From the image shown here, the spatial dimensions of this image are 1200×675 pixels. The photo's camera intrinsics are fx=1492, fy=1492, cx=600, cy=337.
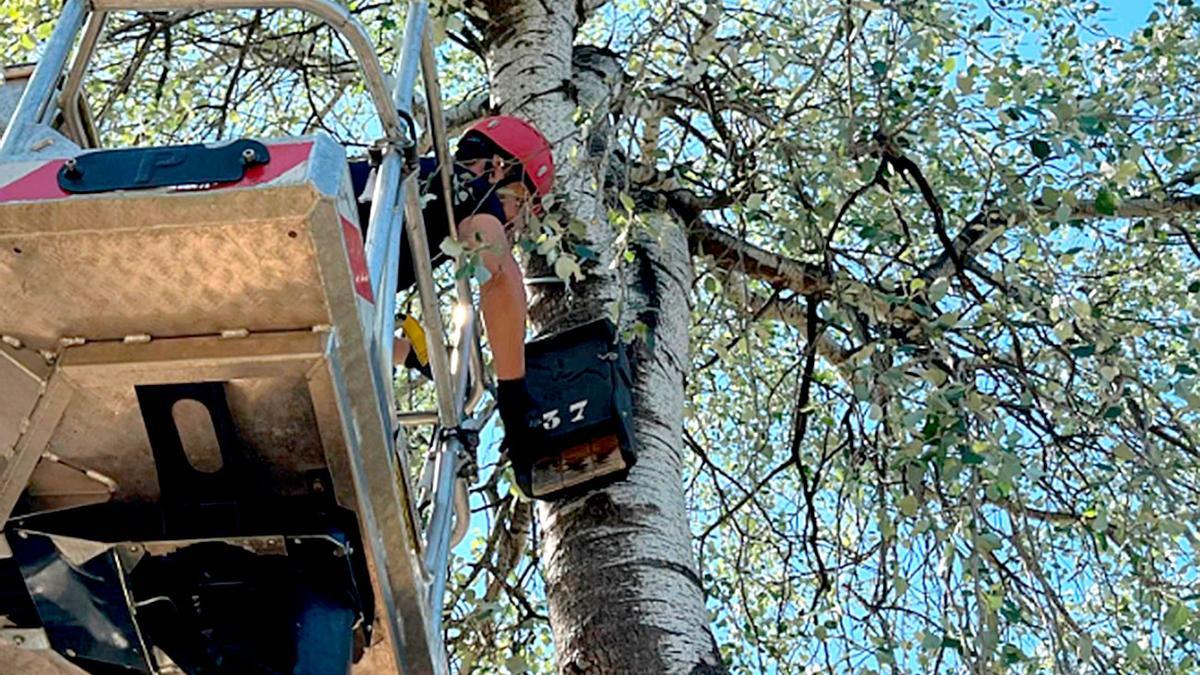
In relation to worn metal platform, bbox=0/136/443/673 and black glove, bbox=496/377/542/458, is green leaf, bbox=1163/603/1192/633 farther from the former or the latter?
worn metal platform, bbox=0/136/443/673

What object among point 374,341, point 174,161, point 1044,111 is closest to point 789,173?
point 1044,111

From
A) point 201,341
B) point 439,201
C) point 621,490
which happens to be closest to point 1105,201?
point 621,490

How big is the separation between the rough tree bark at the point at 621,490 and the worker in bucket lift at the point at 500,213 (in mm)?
136

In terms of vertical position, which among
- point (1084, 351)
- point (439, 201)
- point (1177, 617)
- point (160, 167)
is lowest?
point (1177, 617)

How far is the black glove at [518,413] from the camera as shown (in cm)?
371

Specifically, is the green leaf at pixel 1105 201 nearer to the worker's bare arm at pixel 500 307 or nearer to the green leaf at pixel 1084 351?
the green leaf at pixel 1084 351

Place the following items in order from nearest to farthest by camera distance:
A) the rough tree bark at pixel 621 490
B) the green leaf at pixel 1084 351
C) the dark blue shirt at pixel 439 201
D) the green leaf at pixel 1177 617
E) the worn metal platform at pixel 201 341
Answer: the worn metal platform at pixel 201 341 → the green leaf at pixel 1177 617 → the rough tree bark at pixel 621 490 → the dark blue shirt at pixel 439 201 → the green leaf at pixel 1084 351

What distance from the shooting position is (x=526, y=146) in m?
4.25

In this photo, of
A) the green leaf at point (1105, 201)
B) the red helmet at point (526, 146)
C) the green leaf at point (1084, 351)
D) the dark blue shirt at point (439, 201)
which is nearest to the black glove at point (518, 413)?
the dark blue shirt at point (439, 201)

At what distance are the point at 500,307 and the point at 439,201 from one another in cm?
31

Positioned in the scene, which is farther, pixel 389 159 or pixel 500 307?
pixel 500 307

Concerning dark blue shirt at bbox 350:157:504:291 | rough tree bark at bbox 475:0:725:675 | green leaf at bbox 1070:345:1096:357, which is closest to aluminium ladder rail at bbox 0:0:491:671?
dark blue shirt at bbox 350:157:504:291

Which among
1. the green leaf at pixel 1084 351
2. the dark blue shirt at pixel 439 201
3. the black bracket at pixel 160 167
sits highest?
the dark blue shirt at pixel 439 201

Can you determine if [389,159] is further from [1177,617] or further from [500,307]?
[1177,617]
